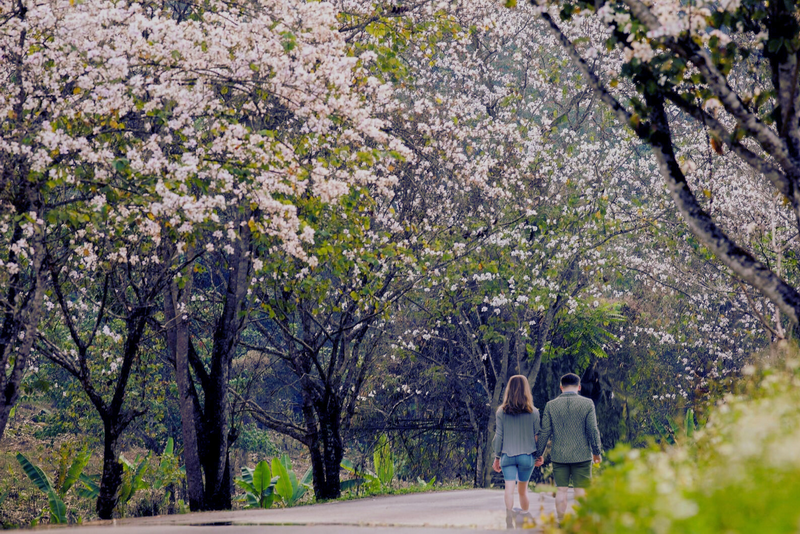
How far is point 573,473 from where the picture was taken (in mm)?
9344

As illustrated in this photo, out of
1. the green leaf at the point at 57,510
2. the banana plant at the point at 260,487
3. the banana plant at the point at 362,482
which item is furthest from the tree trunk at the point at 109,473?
the banana plant at the point at 362,482

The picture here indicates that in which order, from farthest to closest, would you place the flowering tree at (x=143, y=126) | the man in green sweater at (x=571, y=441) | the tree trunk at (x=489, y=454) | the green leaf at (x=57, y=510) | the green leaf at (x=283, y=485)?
the tree trunk at (x=489, y=454), the green leaf at (x=283, y=485), the green leaf at (x=57, y=510), the flowering tree at (x=143, y=126), the man in green sweater at (x=571, y=441)

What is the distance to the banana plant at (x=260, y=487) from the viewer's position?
13984 millimetres

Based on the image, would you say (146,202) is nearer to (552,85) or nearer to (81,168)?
(81,168)

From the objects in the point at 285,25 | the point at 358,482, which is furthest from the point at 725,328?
the point at 285,25

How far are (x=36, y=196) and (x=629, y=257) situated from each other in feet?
58.6

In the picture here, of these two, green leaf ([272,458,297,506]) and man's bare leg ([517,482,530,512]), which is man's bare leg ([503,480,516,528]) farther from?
green leaf ([272,458,297,506])

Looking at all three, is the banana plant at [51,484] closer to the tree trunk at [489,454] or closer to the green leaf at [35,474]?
the green leaf at [35,474]

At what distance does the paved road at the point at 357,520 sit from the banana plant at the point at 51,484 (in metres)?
3.78

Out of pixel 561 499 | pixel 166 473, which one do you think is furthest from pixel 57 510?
pixel 561 499

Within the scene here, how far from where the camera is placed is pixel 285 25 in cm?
1117

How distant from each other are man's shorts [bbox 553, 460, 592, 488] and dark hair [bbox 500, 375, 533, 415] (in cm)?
71

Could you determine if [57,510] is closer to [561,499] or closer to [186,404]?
[186,404]

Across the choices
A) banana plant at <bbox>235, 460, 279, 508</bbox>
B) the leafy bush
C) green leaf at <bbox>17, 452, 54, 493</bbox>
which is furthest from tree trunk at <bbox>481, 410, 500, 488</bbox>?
the leafy bush
